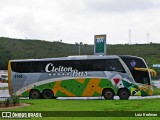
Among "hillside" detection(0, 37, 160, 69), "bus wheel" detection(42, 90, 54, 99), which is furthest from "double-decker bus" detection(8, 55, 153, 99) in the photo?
"hillside" detection(0, 37, 160, 69)

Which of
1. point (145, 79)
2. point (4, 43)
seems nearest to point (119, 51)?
point (4, 43)

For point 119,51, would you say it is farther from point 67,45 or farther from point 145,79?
point 145,79

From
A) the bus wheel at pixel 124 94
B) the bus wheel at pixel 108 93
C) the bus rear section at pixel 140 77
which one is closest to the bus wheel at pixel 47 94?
the bus wheel at pixel 108 93

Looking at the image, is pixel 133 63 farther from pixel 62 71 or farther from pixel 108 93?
pixel 62 71

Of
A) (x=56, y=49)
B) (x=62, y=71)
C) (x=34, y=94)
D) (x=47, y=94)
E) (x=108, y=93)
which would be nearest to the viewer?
(x=108, y=93)

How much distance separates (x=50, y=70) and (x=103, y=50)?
8.08 metres

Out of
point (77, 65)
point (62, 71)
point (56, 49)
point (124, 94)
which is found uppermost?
point (56, 49)

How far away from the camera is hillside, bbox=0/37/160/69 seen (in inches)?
4464

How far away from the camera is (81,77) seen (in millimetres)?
30859

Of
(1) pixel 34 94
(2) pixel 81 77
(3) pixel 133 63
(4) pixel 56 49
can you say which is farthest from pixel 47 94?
(4) pixel 56 49

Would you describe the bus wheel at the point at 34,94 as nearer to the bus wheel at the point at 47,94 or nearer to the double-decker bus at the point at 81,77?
the double-decker bus at the point at 81,77

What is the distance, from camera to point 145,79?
29.9 metres

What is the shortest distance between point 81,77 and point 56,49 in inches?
3790

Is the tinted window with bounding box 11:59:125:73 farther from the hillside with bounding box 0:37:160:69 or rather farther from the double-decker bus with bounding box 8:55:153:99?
the hillside with bounding box 0:37:160:69
